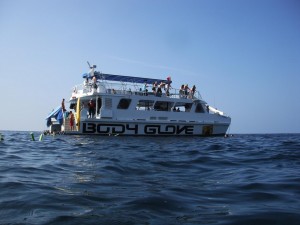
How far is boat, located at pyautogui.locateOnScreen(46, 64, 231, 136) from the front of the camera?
19.5 m

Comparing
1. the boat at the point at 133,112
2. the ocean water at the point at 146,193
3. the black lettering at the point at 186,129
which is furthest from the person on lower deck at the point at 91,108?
the ocean water at the point at 146,193

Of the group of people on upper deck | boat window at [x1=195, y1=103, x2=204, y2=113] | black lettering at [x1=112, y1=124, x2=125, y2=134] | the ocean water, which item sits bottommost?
the ocean water

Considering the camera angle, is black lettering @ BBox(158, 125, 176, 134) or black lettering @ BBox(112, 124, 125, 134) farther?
black lettering @ BBox(158, 125, 176, 134)

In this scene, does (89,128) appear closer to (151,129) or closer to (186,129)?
(151,129)


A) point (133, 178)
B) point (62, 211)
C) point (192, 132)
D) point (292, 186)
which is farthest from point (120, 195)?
point (192, 132)

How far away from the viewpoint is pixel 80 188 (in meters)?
4.42

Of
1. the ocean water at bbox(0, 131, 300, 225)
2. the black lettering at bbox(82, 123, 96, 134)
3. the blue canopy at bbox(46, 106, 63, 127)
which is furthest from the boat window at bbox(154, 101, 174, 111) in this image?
the ocean water at bbox(0, 131, 300, 225)

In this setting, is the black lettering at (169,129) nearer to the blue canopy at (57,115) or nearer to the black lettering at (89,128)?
the black lettering at (89,128)

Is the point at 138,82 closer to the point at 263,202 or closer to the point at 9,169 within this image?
the point at 9,169

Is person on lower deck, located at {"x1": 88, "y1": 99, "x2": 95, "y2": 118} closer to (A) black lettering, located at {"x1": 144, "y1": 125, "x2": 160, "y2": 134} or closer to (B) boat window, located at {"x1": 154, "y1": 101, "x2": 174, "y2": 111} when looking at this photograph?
(A) black lettering, located at {"x1": 144, "y1": 125, "x2": 160, "y2": 134}

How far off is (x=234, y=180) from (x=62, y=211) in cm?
304

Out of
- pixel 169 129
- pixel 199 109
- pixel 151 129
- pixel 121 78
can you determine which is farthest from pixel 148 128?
pixel 199 109

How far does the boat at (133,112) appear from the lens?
19.5 meters

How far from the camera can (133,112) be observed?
797 inches
